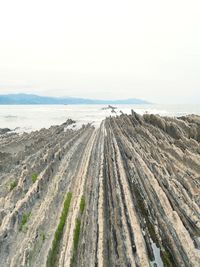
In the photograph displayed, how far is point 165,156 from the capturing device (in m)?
21.7

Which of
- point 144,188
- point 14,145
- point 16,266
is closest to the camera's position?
point 16,266

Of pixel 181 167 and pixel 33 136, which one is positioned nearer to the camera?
pixel 181 167

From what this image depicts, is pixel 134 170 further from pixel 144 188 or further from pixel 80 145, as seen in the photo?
pixel 80 145

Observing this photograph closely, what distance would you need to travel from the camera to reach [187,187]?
15.3 m

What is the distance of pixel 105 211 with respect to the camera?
44.1 feet

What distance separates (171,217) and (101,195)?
418 centimetres

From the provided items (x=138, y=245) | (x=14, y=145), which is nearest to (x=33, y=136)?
(x=14, y=145)

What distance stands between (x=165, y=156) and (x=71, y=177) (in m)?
7.22

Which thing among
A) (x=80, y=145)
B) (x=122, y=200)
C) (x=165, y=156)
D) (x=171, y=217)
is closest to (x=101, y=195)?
(x=122, y=200)

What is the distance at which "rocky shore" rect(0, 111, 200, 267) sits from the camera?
1026 cm

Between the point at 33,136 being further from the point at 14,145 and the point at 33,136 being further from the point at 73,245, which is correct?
the point at 73,245

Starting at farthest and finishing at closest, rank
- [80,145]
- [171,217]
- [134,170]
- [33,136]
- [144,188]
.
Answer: [33,136] < [80,145] < [134,170] < [144,188] < [171,217]

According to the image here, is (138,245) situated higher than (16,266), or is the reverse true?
(138,245)

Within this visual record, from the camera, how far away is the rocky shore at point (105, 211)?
10.3 m
